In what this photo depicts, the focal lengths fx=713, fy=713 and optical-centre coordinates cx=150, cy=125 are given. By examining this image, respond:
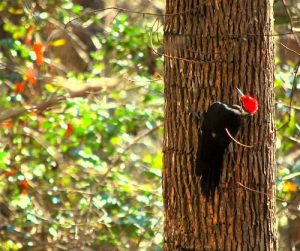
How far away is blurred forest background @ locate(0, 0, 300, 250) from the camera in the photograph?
596cm

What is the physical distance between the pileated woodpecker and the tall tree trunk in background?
2.4 inches

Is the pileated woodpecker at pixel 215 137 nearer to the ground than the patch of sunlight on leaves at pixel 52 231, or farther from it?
farther from it

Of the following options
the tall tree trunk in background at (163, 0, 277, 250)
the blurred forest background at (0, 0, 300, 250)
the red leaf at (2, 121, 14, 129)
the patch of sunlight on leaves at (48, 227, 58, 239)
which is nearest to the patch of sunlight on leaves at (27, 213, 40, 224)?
the blurred forest background at (0, 0, 300, 250)

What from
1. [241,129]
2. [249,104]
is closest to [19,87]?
[241,129]

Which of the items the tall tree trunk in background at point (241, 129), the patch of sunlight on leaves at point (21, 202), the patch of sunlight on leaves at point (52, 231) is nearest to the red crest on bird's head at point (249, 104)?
the tall tree trunk in background at point (241, 129)

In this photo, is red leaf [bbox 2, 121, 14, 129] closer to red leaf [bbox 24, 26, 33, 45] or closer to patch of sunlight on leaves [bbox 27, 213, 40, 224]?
patch of sunlight on leaves [bbox 27, 213, 40, 224]

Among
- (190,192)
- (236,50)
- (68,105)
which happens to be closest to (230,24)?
(236,50)

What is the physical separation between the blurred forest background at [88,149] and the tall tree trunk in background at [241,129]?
2001 mm

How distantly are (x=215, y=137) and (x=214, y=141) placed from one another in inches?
0.8

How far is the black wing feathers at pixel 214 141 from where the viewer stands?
137 inches

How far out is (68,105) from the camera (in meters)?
6.01

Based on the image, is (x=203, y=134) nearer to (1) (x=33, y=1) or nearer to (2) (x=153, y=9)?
(1) (x=33, y=1)

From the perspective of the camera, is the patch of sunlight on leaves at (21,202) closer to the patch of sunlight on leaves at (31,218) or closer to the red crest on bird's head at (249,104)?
the patch of sunlight on leaves at (31,218)

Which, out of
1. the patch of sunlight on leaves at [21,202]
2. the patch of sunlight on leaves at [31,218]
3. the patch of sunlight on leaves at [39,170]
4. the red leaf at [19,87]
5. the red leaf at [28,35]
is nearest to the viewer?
the patch of sunlight on leaves at [31,218]
